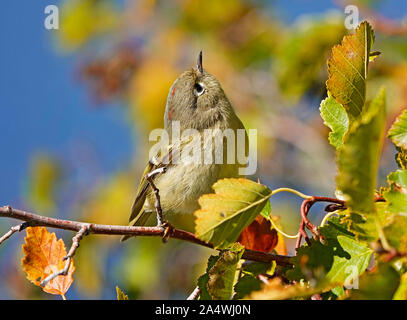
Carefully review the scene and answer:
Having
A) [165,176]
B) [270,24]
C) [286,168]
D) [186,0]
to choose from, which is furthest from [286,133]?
[165,176]

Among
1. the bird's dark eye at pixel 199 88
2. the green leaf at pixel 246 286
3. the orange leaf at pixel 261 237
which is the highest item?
the bird's dark eye at pixel 199 88

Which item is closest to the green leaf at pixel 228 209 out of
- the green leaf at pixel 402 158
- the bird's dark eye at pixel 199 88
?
the green leaf at pixel 402 158

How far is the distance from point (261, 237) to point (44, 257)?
529 millimetres

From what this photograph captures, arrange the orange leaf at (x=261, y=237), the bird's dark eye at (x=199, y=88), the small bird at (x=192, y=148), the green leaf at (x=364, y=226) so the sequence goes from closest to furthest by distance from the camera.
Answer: the green leaf at (x=364, y=226) → the orange leaf at (x=261, y=237) → the small bird at (x=192, y=148) → the bird's dark eye at (x=199, y=88)

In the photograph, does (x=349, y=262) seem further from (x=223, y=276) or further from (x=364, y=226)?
(x=223, y=276)

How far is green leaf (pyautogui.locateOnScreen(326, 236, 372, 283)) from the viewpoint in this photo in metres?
0.90

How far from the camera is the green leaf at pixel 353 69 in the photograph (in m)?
0.96

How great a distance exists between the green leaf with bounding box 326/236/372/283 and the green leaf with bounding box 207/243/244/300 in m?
0.18

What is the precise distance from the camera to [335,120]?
1.10 meters

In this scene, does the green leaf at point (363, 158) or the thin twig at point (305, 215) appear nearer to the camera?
the green leaf at point (363, 158)

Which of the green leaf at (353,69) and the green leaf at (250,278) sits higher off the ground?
the green leaf at (353,69)

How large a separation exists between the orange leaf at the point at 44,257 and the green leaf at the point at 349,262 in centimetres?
55

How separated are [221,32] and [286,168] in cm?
117

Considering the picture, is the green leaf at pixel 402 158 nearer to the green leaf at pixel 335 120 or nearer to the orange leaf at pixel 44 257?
the green leaf at pixel 335 120
